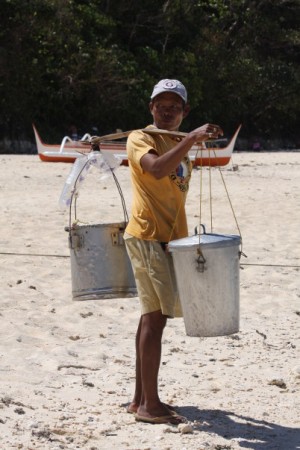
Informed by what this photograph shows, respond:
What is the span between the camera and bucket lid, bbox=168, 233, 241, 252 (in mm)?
3963

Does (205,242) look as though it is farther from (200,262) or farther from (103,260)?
(103,260)

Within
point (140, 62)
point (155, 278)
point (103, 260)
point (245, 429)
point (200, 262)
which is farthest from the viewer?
point (140, 62)

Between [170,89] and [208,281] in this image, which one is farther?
[170,89]

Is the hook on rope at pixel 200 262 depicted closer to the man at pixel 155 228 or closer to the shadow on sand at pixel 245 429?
the man at pixel 155 228

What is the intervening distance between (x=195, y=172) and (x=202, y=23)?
1883 centimetres

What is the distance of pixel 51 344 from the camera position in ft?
18.8

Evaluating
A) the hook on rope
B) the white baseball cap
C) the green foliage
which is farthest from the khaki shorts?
the green foliage

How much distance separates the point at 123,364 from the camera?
5.37 metres

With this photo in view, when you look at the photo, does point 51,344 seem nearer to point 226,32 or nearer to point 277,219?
point 277,219

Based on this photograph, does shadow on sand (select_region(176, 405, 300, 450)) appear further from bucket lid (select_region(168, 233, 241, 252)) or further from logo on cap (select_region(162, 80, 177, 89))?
logo on cap (select_region(162, 80, 177, 89))

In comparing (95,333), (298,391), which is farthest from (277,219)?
(298,391)

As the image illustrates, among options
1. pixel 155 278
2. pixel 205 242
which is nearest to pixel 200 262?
pixel 205 242

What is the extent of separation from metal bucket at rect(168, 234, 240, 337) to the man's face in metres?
0.55

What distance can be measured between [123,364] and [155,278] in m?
1.35
